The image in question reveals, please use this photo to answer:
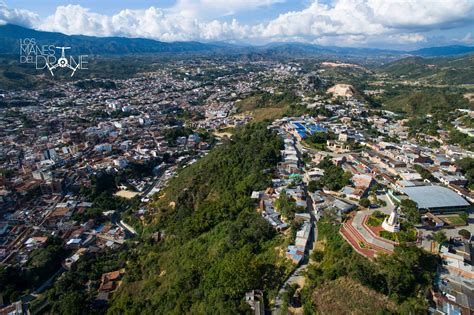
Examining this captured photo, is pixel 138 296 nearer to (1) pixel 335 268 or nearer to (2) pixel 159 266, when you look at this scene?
(2) pixel 159 266

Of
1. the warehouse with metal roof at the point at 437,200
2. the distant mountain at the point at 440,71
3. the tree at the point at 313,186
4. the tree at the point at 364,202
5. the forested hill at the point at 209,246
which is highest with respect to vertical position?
the distant mountain at the point at 440,71

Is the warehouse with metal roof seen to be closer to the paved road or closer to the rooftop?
the rooftop

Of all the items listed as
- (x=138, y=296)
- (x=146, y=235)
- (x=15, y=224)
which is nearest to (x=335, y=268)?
(x=138, y=296)

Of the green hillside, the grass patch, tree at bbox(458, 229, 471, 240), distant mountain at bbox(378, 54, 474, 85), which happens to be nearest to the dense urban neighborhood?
the grass patch

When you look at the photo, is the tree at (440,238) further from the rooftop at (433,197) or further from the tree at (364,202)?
the tree at (364,202)

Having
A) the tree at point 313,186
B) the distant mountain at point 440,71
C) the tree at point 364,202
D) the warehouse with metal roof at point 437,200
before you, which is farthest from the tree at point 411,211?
the distant mountain at point 440,71

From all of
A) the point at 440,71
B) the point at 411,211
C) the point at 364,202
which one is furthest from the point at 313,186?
the point at 440,71
